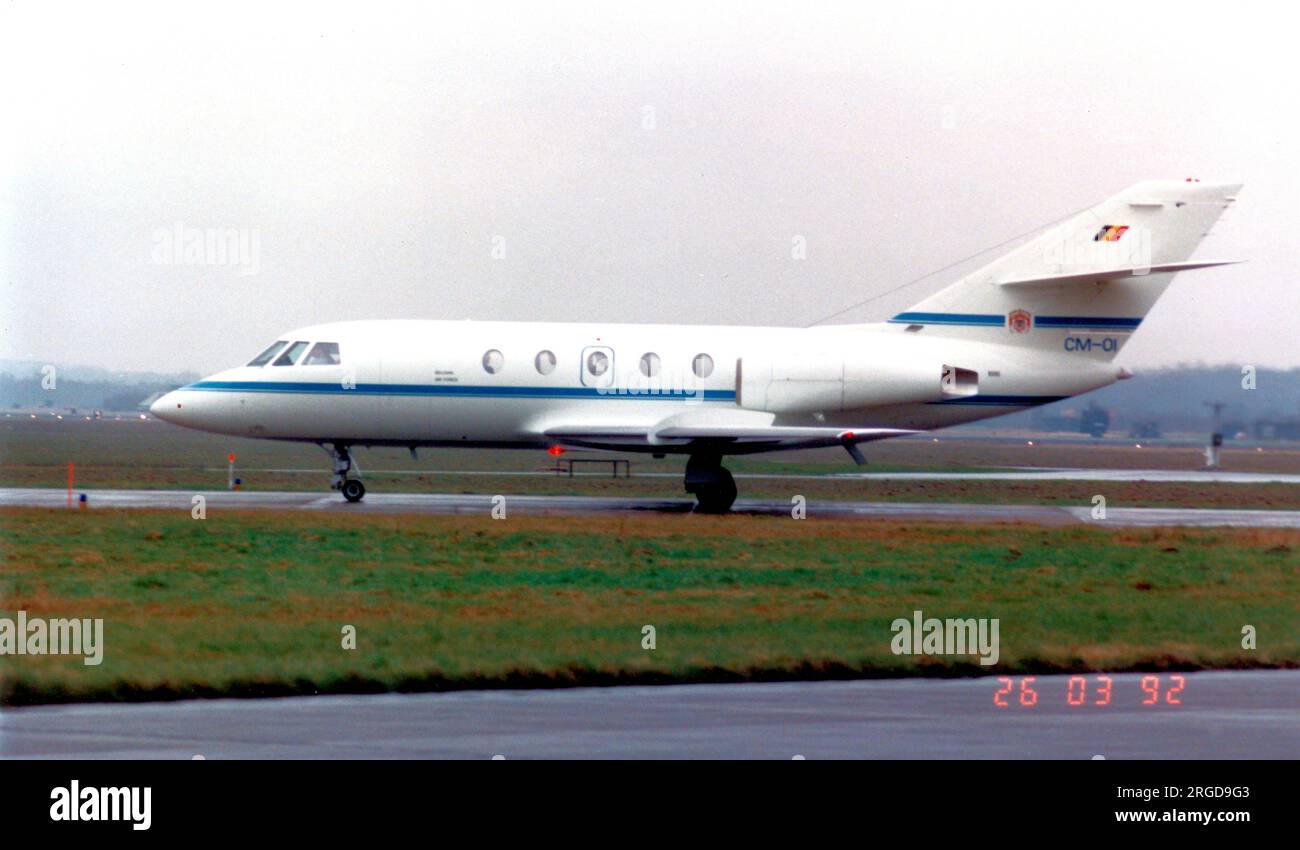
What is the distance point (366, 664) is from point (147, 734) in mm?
3178

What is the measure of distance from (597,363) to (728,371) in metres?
2.63

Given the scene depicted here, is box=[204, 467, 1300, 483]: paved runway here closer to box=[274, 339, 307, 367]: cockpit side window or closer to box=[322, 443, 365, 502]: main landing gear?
box=[322, 443, 365, 502]: main landing gear

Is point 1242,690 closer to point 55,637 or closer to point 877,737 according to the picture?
point 877,737

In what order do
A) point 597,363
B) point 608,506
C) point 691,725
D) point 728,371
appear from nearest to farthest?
point 691,725 → point 597,363 → point 728,371 → point 608,506

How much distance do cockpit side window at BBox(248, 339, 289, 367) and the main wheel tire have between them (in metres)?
8.72

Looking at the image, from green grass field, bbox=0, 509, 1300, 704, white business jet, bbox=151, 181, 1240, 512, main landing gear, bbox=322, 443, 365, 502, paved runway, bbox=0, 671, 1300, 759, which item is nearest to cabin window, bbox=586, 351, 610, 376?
white business jet, bbox=151, 181, 1240, 512

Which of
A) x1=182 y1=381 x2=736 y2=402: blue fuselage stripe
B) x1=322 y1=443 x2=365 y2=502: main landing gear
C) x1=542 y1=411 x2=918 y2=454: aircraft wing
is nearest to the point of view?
x1=542 y1=411 x2=918 y2=454: aircraft wing

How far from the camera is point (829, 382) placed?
32.1m

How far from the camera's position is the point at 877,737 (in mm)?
11117

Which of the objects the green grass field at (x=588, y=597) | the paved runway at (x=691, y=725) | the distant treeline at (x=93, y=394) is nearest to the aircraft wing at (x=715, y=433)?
the green grass field at (x=588, y=597)

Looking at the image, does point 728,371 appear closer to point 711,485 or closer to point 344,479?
point 711,485

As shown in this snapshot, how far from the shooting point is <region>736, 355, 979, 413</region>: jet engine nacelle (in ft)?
105

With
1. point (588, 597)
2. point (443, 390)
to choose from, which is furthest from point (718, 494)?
point (588, 597)
